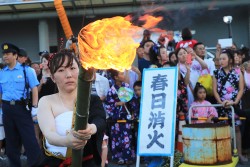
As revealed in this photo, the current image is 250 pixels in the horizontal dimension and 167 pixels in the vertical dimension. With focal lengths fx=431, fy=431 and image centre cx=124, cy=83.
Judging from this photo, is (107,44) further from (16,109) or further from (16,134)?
(16,134)

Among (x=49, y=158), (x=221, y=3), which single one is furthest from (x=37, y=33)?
(x=49, y=158)

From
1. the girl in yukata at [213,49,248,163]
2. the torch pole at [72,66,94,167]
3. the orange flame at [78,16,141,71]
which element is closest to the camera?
the torch pole at [72,66,94,167]

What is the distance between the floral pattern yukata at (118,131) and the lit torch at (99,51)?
4395mm

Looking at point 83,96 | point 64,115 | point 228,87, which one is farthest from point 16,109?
point 83,96

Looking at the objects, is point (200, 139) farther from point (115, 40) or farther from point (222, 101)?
point (115, 40)

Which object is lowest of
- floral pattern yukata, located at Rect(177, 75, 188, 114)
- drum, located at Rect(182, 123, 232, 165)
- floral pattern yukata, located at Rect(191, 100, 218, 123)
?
A: drum, located at Rect(182, 123, 232, 165)

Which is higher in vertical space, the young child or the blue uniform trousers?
the young child

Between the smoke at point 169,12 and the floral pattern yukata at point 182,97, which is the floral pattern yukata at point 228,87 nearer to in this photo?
the floral pattern yukata at point 182,97

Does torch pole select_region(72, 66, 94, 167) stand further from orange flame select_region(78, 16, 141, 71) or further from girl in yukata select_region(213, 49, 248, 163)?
girl in yukata select_region(213, 49, 248, 163)

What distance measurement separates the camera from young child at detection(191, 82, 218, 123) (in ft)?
22.7

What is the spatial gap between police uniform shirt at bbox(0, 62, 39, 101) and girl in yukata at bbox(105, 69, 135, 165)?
1292mm

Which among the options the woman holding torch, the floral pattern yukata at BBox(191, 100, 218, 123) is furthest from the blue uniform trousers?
the woman holding torch

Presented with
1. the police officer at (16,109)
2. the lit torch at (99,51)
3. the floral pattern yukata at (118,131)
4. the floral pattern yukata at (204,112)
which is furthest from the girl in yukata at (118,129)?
the lit torch at (99,51)

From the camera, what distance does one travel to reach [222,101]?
6.92 m
